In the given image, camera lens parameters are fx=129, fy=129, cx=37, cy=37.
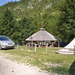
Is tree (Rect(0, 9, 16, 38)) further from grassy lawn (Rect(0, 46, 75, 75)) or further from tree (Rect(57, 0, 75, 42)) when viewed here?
grassy lawn (Rect(0, 46, 75, 75))

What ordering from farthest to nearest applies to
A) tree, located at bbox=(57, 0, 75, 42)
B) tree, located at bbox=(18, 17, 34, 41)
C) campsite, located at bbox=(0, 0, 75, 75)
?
tree, located at bbox=(18, 17, 34, 41), tree, located at bbox=(57, 0, 75, 42), campsite, located at bbox=(0, 0, 75, 75)

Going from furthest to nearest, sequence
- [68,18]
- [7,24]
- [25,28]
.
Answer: [25,28] → [7,24] → [68,18]

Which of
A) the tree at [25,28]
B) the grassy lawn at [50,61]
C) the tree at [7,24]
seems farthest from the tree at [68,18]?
the tree at [25,28]

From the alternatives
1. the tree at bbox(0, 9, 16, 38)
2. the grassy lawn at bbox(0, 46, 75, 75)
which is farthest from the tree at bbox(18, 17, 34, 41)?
the grassy lawn at bbox(0, 46, 75, 75)

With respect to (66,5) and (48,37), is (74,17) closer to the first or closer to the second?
(66,5)

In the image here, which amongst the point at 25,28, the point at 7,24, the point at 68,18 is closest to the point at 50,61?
the point at 68,18

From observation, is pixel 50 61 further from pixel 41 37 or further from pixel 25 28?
pixel 25 28

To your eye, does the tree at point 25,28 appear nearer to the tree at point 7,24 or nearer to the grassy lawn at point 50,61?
the tree at point 7,24

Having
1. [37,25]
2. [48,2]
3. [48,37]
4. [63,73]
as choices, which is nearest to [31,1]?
[48,2]

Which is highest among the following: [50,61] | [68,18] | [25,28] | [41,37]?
[68,18]

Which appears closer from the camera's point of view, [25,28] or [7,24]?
[7,24]

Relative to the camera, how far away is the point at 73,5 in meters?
26.5

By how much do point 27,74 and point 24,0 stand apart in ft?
656

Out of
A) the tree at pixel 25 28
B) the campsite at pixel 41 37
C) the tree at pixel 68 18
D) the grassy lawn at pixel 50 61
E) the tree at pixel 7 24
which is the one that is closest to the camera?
the grassy lawn at pixel 50 61
